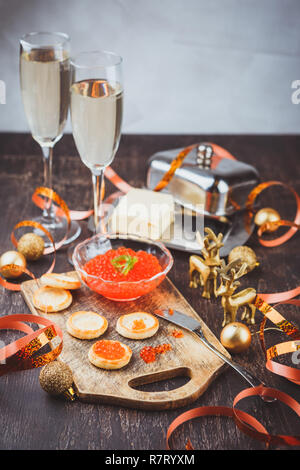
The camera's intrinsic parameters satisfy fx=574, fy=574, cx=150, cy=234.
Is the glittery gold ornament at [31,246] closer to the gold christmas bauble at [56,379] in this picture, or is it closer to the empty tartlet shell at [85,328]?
the empty tartlet shell at [85,328]

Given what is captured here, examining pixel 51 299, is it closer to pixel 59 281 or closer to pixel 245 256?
pixel 59 281

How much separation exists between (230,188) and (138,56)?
3.05 feet

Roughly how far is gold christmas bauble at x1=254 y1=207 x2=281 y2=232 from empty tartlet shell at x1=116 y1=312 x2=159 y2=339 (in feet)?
2.06

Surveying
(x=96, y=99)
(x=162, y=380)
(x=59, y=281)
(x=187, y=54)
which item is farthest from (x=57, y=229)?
(x=187, y=54)

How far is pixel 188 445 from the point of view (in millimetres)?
1022

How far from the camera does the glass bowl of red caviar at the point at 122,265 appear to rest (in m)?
1.37

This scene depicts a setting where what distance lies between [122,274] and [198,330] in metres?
0.25

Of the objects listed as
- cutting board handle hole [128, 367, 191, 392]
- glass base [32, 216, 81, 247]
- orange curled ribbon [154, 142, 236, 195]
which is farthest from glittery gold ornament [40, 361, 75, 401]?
orange curled ribbon [154, 142, 236, 195]

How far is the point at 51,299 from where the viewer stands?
54.2 inches

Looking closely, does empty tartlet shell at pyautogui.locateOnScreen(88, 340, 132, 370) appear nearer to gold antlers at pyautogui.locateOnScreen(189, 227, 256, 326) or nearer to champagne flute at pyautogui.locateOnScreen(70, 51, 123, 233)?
gold antlers at pyautogui.locateOnScreen(189, 227, 256, 326)

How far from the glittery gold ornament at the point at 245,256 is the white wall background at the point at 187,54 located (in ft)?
3.72

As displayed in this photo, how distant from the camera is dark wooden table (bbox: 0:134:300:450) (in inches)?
41.0

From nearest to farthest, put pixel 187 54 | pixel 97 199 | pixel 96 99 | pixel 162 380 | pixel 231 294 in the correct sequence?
pixel 162 380 → pixel 231 294 → pixel 96 99 → pixel 97 199 → pixel 187 54

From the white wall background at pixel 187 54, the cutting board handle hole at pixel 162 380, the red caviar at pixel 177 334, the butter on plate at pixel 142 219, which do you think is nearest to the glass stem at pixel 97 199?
the butter on plate at pixel 142 219
